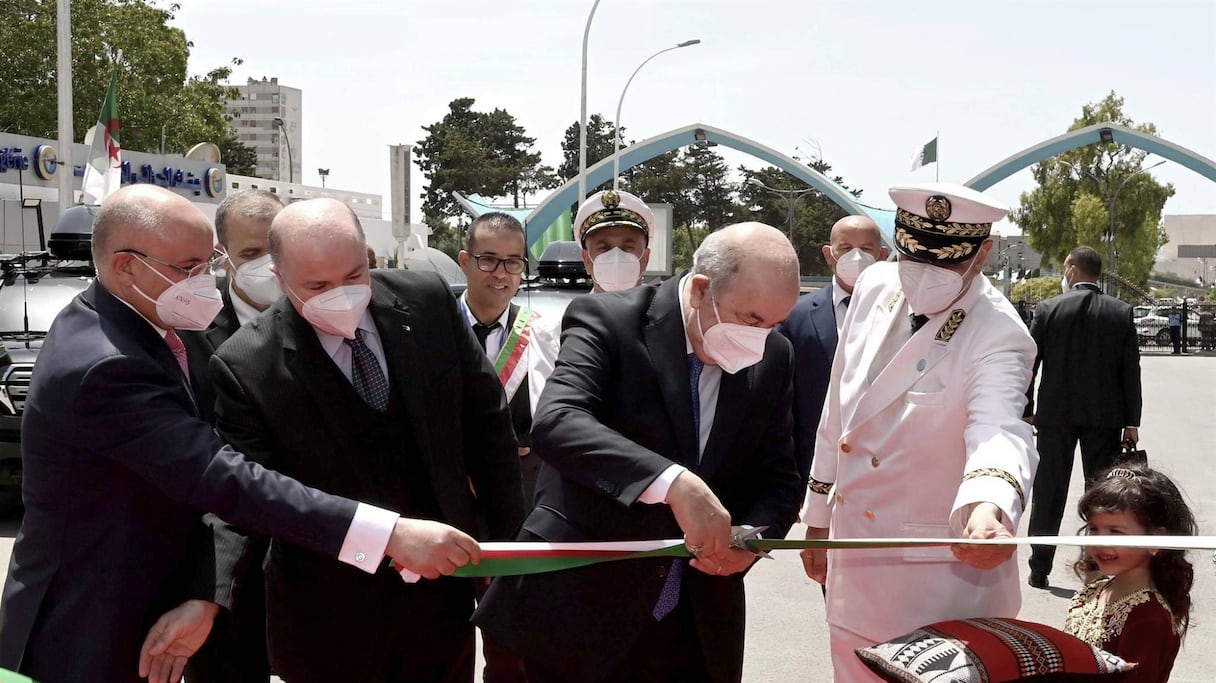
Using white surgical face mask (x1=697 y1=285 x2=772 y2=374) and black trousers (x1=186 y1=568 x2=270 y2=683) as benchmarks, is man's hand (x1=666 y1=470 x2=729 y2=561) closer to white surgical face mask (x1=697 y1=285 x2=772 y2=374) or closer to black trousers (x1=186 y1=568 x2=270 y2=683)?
white surgical face mask (x1=697 y1=285 x2=772 y2=374)

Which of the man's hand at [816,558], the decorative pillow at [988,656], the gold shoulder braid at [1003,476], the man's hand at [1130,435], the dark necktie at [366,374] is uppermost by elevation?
the dark necktie at [366,374]

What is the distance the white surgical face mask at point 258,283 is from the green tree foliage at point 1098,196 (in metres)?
51.6

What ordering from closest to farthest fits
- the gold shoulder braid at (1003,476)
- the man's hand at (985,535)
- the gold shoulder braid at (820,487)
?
the man's hand at (985,535) → the gold shoulder braid at (1003,476) → the gold shoulder braid at (820,487)

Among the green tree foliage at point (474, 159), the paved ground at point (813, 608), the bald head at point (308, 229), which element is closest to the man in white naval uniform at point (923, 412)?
the bald head at point (308, 229)

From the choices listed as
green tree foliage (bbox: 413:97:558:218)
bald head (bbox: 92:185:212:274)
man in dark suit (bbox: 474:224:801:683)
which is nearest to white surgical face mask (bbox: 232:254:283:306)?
bald head (bbox: 92:185:212:274)

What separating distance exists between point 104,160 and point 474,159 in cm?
6859

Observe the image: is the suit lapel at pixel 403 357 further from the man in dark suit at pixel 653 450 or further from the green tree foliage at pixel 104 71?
the green tree foliage at pixel 104 71

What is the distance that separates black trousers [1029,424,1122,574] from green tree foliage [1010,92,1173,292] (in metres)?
46.7

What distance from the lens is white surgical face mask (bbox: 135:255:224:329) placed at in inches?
119

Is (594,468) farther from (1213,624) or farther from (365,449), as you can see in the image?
(1213,624)

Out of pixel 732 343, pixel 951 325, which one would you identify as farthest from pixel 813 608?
pixel 732 343

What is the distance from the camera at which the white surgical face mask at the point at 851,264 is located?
A: 21.0 ft

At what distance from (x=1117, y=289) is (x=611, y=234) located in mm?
55143

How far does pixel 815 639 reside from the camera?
6.55 meters
